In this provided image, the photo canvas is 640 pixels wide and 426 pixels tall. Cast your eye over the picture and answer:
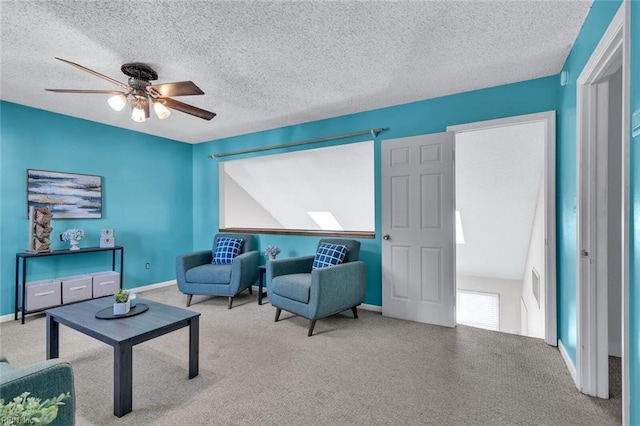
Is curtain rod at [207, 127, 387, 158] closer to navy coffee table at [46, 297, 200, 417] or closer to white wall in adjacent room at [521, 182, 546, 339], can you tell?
white wall in adjacent room at [521, 182, 546, 339]

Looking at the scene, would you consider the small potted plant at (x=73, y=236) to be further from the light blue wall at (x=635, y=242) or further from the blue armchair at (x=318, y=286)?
the light blue wall at (x=635, y=242)

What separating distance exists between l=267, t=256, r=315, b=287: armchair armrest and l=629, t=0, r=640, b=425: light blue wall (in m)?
2.74

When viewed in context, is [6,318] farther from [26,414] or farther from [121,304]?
[26,414]

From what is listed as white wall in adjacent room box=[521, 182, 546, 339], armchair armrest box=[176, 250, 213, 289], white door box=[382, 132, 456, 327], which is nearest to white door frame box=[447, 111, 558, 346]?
white door box=[382, 132, 456, 327]

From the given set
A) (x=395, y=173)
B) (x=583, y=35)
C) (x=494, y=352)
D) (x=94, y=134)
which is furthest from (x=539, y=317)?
(x=94, y=134)

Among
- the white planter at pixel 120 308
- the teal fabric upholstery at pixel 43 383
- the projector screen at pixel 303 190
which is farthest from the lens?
the projector screen at pixel 303 190

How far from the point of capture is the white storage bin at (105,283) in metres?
3.77

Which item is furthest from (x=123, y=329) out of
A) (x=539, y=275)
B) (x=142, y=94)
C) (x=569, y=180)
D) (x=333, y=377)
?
(x=539, y=275)

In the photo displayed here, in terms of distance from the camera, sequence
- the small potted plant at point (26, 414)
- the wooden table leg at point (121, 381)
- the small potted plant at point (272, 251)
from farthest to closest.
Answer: the small potted plant at point (272, 251)
the wooden table leg at point (121, 381)
the small potted plant at point (26, 414)

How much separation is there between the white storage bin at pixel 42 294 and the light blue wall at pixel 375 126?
6.74 ft

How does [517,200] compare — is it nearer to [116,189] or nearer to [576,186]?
[576,186]

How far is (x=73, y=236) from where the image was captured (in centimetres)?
366

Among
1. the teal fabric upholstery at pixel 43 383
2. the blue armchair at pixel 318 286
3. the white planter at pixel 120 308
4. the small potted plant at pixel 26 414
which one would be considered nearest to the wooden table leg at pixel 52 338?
the white planter at pixel 120 308

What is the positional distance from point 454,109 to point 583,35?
1231 mm
